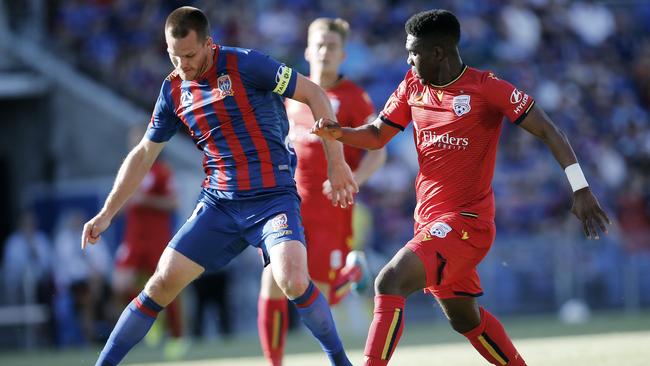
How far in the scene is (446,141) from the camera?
23.9 feet

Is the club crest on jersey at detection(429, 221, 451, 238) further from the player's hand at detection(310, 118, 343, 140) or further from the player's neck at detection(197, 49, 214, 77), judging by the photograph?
the player's neck at detection(197, 49, 214, 77)

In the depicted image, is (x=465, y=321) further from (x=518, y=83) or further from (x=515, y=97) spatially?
(x=518, y=83)

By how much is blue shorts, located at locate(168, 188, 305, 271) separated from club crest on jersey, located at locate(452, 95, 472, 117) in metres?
1.19

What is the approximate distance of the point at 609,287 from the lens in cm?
1877

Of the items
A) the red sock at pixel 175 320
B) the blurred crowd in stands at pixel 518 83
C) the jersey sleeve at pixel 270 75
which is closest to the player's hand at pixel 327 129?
the jersey sleeve at pixel 270 75

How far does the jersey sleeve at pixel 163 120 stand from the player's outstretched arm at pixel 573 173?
2225mm

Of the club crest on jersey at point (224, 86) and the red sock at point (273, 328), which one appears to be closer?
the club crest on jersey at point (224, 86)

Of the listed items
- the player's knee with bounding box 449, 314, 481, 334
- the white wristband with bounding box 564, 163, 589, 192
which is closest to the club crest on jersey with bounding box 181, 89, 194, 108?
the player's knee with bounding box 449, 314, 481, 334

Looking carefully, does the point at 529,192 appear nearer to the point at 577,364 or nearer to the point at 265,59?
the point at 577,364

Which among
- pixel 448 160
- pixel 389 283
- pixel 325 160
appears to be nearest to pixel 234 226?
pixel 389 283

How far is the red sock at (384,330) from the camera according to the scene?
6832 millimetres

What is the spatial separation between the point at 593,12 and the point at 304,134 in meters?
16.2

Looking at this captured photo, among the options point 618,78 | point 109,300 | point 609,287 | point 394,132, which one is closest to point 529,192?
point 609,287

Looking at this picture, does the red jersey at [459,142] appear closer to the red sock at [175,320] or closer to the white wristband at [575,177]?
the white wristband at [575,177]
